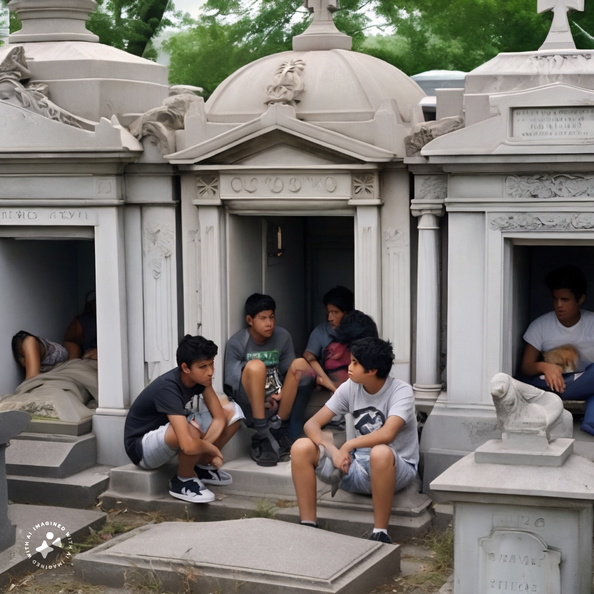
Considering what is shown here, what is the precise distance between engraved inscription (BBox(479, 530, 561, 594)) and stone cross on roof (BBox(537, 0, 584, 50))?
3750 mm

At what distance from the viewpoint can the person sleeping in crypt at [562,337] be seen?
8.27 metres

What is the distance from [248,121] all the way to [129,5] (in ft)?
50.7

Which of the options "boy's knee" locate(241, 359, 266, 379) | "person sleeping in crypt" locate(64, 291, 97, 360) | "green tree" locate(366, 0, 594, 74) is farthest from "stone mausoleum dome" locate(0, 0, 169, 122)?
"green tree" locate(366, 0, 594, 74)

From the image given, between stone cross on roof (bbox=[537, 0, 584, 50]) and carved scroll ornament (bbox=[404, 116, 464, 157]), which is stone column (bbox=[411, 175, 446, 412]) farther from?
stone cross on roof (bbox=[537, 0, 584, 50])

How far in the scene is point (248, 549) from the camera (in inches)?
255

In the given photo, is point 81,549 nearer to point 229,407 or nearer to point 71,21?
point 229,407

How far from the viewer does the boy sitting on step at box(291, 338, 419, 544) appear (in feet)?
23.0

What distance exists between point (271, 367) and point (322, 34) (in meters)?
2.71

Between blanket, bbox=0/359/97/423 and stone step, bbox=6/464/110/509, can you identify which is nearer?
stone step, bbox=6/464/110/509

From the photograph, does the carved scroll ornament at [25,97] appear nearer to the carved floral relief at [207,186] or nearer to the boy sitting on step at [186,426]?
the carved floral relief at [207,186]

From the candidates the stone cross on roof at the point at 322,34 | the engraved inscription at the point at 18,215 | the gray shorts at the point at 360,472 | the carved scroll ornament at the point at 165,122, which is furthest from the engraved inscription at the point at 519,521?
the engraved inscription at the point at 18,215

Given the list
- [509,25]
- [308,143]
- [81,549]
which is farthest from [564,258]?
[509,25]

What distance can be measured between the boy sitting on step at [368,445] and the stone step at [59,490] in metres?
1.86

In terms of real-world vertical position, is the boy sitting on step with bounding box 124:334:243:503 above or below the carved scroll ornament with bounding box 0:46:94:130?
below
